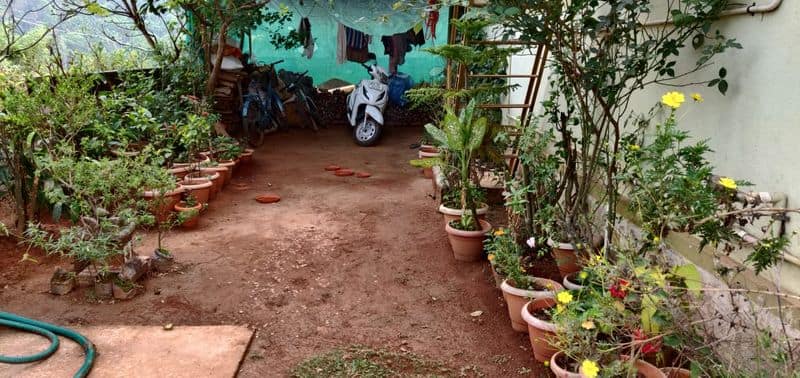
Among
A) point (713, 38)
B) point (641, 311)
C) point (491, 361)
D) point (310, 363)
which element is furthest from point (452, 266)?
point (713, 38)

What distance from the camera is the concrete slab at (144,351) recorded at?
2537 millimetres

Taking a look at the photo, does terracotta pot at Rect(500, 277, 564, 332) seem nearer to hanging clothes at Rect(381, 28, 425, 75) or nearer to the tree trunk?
the tree trunk

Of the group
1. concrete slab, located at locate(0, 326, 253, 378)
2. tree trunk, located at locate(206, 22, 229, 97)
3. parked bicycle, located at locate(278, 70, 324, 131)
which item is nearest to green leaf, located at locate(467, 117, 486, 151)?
concrete slab, located at locate(0, 326, 253, 378)

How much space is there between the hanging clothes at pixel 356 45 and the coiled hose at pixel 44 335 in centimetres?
752

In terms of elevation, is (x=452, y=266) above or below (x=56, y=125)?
below

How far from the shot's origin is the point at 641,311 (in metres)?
2.11

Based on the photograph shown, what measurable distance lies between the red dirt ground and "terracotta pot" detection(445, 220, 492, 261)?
71 mm

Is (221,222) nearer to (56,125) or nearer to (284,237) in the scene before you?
(284,237)

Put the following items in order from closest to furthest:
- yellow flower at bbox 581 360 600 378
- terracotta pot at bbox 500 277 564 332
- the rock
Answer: yellow flower at bbox 581 360 600 378 < terracotta pot at bbox 500 277 564 332 < the rock

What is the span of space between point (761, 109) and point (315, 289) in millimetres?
2480

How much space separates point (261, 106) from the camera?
8.24m

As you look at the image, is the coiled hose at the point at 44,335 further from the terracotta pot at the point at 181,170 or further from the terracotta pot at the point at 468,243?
the terracotta pot at the point at 181,170

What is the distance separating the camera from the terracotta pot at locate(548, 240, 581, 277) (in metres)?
3.11

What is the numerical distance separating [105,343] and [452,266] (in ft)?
6.83
